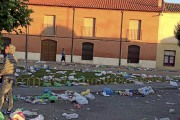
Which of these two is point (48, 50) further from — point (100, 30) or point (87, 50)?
point (100, 30)

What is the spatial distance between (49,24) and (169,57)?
616 inches

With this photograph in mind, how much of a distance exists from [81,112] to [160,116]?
2.39m

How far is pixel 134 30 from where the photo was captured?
2828 centimetres

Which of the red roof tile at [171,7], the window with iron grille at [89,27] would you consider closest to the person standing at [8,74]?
the window with iron grille at [89,27]

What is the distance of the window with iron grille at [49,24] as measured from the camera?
92.1ft

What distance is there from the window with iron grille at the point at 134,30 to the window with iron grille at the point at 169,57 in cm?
402

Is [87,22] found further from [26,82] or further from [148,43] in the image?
[26,82]

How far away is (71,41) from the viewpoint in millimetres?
A: 27938

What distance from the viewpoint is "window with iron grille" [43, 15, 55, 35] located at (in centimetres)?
2806

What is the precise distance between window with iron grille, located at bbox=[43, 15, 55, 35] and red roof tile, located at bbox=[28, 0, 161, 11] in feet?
5.48

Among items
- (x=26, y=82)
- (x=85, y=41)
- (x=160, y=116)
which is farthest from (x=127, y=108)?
(x=85, y=41)

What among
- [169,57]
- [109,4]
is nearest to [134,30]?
[109,4]

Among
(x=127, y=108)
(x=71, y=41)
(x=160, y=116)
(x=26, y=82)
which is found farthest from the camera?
(x=71, y=41)

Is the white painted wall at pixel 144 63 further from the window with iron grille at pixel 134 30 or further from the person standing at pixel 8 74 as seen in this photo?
the person standing at pixel 8 74
